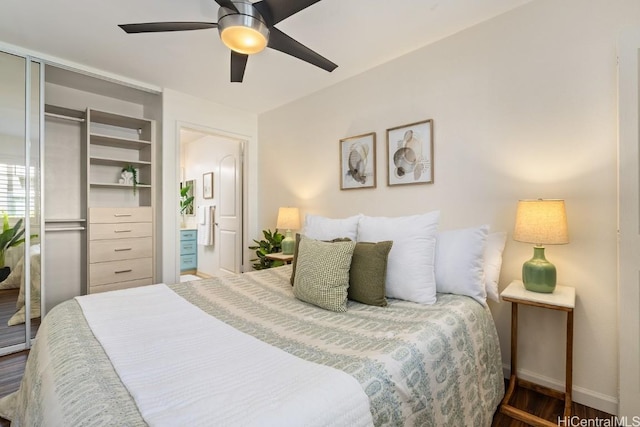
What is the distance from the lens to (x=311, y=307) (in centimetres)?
160

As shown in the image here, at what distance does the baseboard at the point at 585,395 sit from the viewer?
5.46 feet

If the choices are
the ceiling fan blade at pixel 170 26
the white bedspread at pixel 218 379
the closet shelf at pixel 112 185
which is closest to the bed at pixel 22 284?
the closet shelf at pixel 112 185

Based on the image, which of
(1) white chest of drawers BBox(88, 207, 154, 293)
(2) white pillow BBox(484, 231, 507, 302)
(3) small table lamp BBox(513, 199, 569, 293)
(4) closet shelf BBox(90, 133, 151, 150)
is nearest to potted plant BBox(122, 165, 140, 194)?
(4) closet shelf BBox(90, 133, 151, 150)

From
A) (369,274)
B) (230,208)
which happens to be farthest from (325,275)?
(230,208)

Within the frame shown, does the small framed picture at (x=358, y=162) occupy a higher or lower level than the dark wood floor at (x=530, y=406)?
higher

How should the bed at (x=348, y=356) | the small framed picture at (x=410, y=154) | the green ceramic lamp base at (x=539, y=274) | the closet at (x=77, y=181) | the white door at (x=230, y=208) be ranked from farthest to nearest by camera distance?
the white door at (x=230, y=208), the closet at (x=77, y=181), the small framed picture at (x=410, y=154), the green ceramic lamp base at (x=539, y=274), the bed at (x=348, y=356)

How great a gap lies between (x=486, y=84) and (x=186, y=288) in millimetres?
2528

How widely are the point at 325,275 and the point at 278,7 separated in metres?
1.42

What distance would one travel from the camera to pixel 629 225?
1517mm

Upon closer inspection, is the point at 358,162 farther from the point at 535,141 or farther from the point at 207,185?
the point at 207,185

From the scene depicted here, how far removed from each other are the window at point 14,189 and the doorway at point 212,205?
1.63 m

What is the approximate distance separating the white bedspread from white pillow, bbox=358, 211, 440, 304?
0.88m

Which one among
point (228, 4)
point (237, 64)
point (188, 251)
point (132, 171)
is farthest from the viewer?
point (188, 251)

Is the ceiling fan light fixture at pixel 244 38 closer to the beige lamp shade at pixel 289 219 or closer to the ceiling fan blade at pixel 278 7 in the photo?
→ the ceiling fan blade at pixel 278 7
